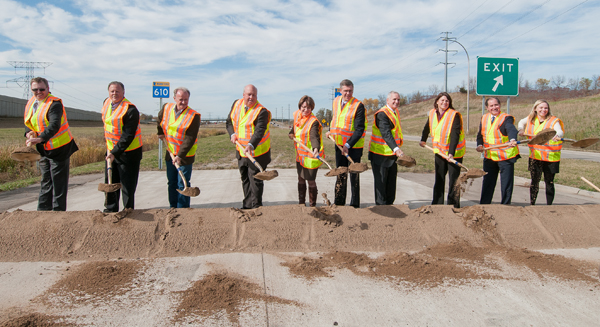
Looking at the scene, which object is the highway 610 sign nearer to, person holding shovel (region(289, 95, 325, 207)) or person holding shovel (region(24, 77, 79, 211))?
person holding shovel (region(24, 77, 79, 211))

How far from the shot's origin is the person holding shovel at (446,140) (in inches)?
214

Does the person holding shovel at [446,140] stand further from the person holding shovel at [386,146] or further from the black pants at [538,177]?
the black pants at [538,177]

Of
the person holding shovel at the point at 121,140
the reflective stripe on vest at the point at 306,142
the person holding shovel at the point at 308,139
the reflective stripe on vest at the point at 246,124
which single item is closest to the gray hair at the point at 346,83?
the person holding shovel at the point at 308,139

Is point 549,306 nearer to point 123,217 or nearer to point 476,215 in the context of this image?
point 476,215

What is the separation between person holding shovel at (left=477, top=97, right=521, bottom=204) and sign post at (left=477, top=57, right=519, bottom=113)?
13.0 ft

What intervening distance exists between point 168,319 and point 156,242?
1543 mm

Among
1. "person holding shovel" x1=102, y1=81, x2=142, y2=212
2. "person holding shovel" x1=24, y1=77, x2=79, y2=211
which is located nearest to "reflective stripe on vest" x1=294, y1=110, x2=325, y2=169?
"person holding shovel" x1=102, y1=81, x2=142, y2=212

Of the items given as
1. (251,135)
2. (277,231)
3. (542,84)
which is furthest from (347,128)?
(542,84)

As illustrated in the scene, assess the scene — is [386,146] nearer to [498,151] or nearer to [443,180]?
[443,180]

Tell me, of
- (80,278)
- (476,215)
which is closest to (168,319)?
(80,278)

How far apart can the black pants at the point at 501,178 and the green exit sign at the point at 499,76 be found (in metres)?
4.23

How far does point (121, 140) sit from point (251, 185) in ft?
5.59

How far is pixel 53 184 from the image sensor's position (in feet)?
16.9

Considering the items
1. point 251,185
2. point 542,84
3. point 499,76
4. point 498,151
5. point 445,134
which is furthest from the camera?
point 542,84
